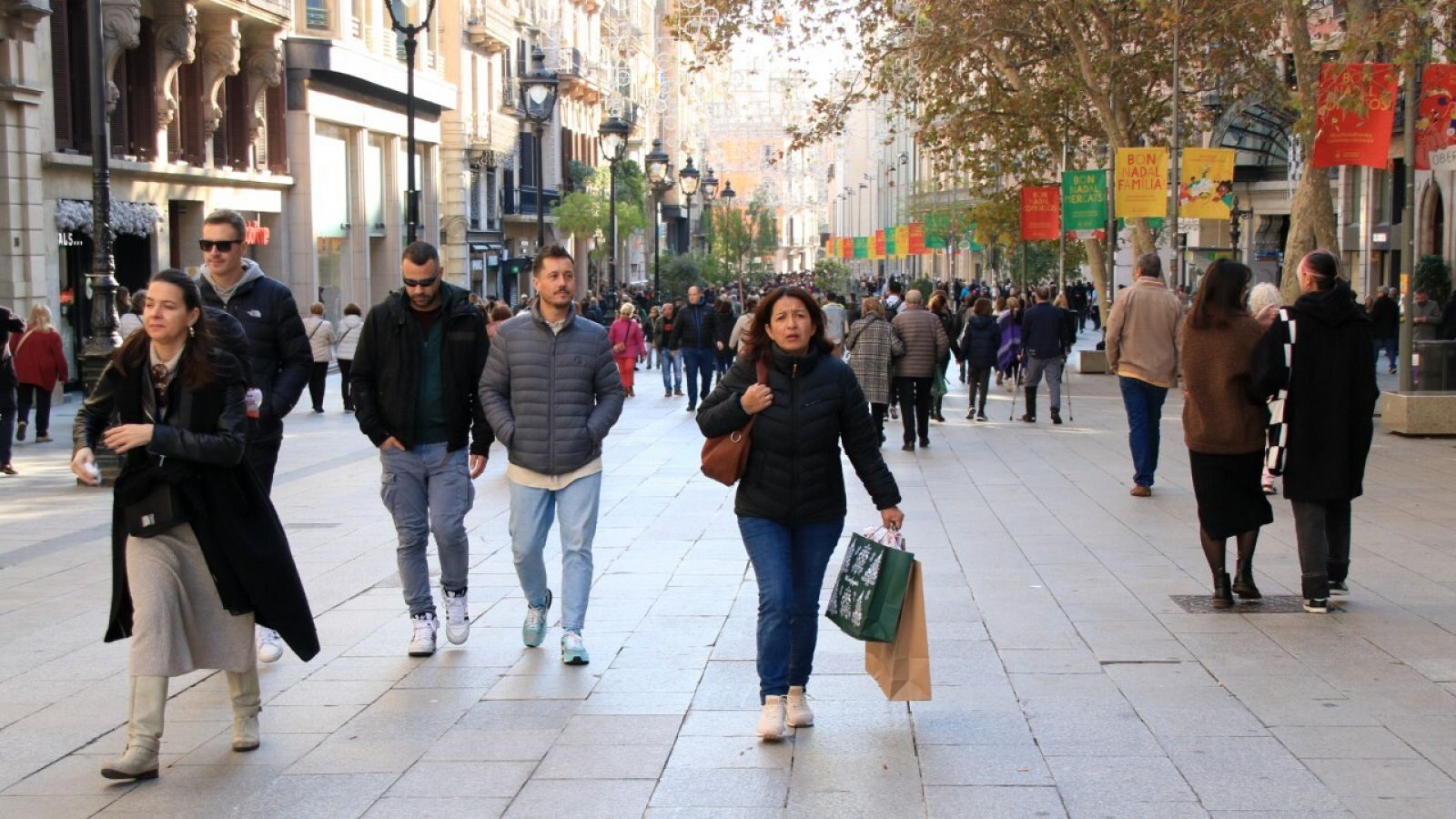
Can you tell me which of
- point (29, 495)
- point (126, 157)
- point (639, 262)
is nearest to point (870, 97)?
point (126, 157)

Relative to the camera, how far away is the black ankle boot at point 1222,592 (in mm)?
8555

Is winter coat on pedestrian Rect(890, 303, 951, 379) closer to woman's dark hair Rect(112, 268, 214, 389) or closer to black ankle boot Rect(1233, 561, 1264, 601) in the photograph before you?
black ankle boot Rect(1233, 561, 1264, 601)

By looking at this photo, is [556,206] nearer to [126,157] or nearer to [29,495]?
[126,157]

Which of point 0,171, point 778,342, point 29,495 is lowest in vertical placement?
point 29,495

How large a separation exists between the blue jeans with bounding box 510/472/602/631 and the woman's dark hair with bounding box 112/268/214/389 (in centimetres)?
192

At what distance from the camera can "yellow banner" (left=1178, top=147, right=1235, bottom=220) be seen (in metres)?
29.6

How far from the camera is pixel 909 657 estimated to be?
6.14m

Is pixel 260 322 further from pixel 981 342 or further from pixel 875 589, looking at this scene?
pixel 981 342

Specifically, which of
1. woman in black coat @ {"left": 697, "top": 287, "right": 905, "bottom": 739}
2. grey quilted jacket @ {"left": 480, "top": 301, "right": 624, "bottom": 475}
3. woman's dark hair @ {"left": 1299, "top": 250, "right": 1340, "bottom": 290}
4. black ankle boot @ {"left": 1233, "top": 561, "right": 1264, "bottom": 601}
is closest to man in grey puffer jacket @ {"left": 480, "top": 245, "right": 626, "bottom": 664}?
grey quilted jacket @ {"left": 480, "top": 301, "right": 624, "bottom": 475}

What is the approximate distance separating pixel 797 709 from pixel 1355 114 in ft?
48.8

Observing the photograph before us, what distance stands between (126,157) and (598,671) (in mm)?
23809

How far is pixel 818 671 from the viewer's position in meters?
7.28

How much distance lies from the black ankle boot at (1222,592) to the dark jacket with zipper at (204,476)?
4783 millimetres

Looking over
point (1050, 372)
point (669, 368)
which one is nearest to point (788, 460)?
point (1050, 372)
